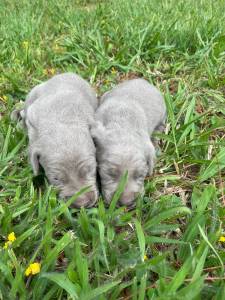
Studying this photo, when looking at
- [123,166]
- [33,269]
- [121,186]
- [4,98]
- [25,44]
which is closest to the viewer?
[33,269]

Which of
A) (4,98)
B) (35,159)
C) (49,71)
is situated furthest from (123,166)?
(49,71)

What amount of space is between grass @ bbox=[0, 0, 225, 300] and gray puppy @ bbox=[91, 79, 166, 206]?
0.19 meters

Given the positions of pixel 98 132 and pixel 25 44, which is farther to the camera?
pixel 25 44

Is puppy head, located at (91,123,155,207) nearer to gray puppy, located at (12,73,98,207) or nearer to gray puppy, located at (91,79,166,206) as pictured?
gray puppy, located at (91,79,166,206)

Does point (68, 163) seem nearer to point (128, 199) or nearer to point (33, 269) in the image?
point (128, 199)

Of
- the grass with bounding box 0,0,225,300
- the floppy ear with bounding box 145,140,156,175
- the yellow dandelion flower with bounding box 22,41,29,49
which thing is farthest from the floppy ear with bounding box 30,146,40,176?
the yellow dandelion flower with bounding box 22,41,29,49

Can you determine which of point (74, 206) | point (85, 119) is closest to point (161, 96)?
point (85, 119)

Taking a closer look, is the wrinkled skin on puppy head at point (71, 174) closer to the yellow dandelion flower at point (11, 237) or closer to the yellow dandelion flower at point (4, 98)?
the yellow dandelion flower at point (11, 237)

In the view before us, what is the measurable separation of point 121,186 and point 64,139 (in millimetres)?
782

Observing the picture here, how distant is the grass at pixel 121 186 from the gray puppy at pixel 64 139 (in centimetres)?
19

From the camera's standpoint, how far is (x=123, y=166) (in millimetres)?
4023

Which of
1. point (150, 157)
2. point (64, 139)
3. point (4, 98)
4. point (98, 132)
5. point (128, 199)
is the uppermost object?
point (64, 139)

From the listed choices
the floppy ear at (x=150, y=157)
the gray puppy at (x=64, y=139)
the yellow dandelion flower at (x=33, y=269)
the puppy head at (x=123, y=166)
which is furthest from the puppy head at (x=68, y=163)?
the yellow dandelion flower at (x=33, y=269)

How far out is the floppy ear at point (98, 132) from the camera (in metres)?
4.31
